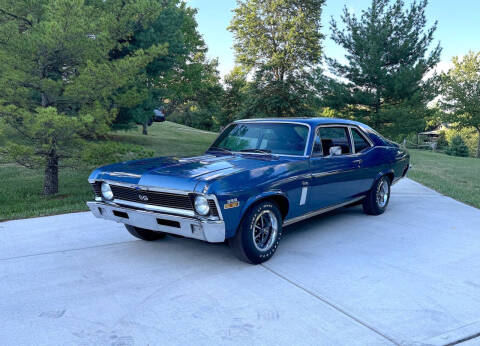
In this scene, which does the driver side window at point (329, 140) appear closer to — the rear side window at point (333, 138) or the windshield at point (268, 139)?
the rear side window at point (333, 138)

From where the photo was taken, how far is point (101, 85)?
24.7ft

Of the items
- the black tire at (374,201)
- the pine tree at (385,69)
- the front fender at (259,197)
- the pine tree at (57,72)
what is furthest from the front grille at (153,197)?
the pine tree at (385,69)

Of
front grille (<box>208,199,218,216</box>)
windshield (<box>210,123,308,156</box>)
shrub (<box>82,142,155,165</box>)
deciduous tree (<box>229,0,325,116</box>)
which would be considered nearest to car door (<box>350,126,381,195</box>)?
windshield (<box>210,123,308,156</box>)

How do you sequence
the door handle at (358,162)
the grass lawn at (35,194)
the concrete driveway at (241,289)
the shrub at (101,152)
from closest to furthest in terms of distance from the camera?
the concrete driveway at (241,289) < the door handle at (358,162) < the grass lawn at (35,194) < the shrub at (101,152)

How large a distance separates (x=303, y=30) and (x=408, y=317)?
33.7 m

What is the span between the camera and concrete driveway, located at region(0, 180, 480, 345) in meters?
2.78

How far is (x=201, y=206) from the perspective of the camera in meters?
3.59

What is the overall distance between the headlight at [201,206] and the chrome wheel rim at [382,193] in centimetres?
366

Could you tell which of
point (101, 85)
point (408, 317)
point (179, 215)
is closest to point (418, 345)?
point (408, 317)

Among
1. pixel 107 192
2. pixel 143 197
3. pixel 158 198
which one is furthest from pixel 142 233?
pixel 158 198

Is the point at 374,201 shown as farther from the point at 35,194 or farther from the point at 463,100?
the point at 463,100

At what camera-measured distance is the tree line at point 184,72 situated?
7137mm

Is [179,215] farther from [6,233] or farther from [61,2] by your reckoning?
[61,2]

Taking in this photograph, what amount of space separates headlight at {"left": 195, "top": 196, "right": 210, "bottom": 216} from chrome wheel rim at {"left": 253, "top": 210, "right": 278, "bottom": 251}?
0.73m
